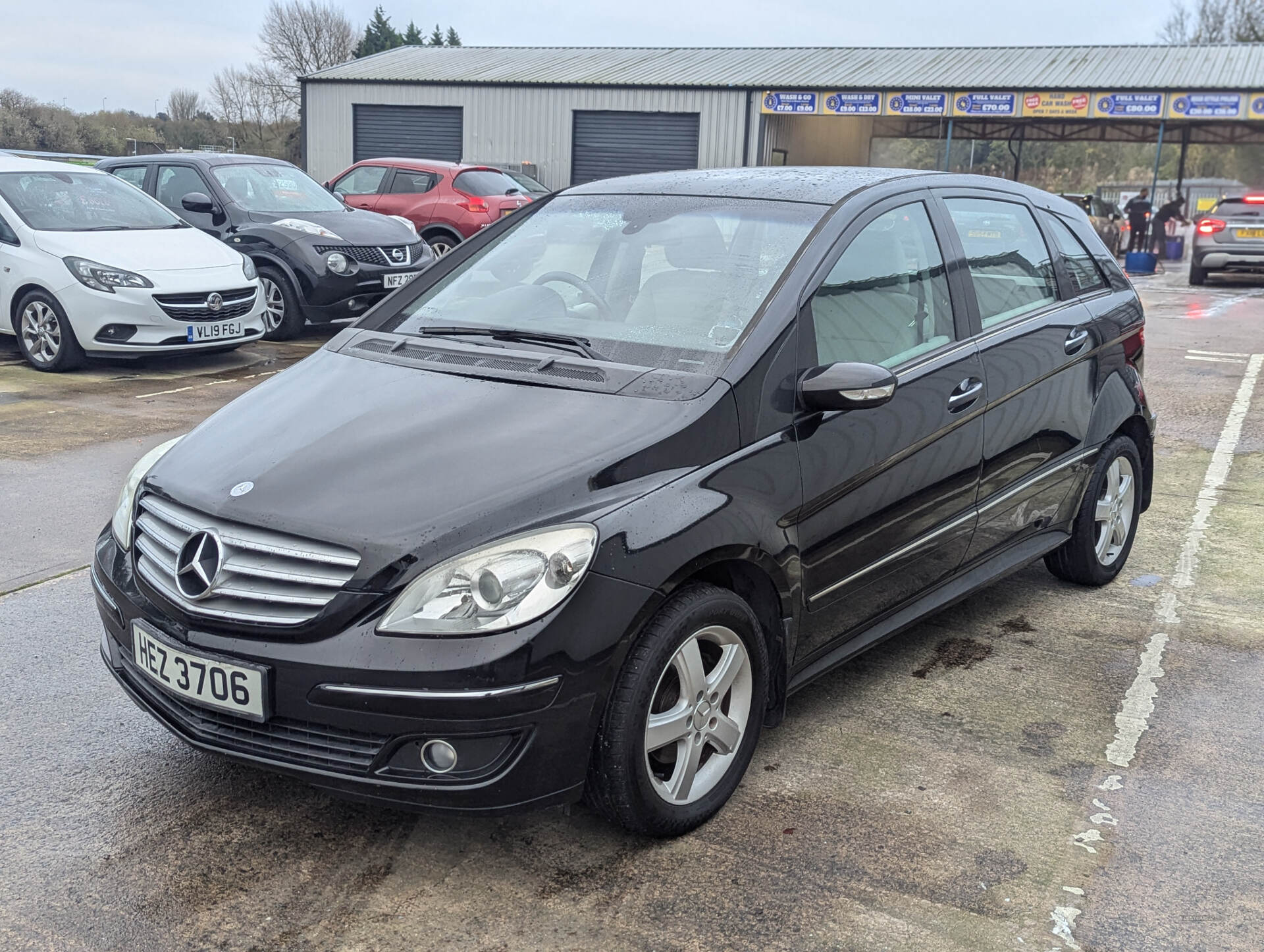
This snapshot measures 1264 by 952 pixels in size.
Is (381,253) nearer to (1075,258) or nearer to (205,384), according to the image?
(205,384)

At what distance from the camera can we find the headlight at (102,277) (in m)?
9.02

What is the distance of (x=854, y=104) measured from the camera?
30.2m

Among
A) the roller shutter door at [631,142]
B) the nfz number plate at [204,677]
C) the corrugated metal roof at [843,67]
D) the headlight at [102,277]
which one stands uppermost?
the corrugated metal roof at [843,67]

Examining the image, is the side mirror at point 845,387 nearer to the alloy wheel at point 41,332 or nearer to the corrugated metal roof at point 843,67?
the alloy wheel at point 41,332

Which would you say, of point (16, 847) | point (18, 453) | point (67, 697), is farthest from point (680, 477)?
point (18, 453)

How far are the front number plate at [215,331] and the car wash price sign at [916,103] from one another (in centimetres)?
2351

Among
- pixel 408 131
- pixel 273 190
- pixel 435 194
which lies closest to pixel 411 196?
pixel 435 194

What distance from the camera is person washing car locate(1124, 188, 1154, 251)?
2588cm

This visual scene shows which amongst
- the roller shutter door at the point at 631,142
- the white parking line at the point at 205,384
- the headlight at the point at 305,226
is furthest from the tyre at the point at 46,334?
the roller shutter door at the point at 631,142

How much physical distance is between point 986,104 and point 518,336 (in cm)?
2840

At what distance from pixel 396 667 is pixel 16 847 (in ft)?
3.68

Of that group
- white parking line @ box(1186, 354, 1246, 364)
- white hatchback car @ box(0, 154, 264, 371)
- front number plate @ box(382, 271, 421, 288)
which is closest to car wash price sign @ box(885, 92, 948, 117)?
white parking line @ box(1186, 354, 1246, 364)

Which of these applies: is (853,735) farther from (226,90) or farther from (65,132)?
(226,90)

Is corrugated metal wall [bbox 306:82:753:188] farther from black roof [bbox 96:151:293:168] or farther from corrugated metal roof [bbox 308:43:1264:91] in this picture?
black roof [bbox 96:151:293:168]
